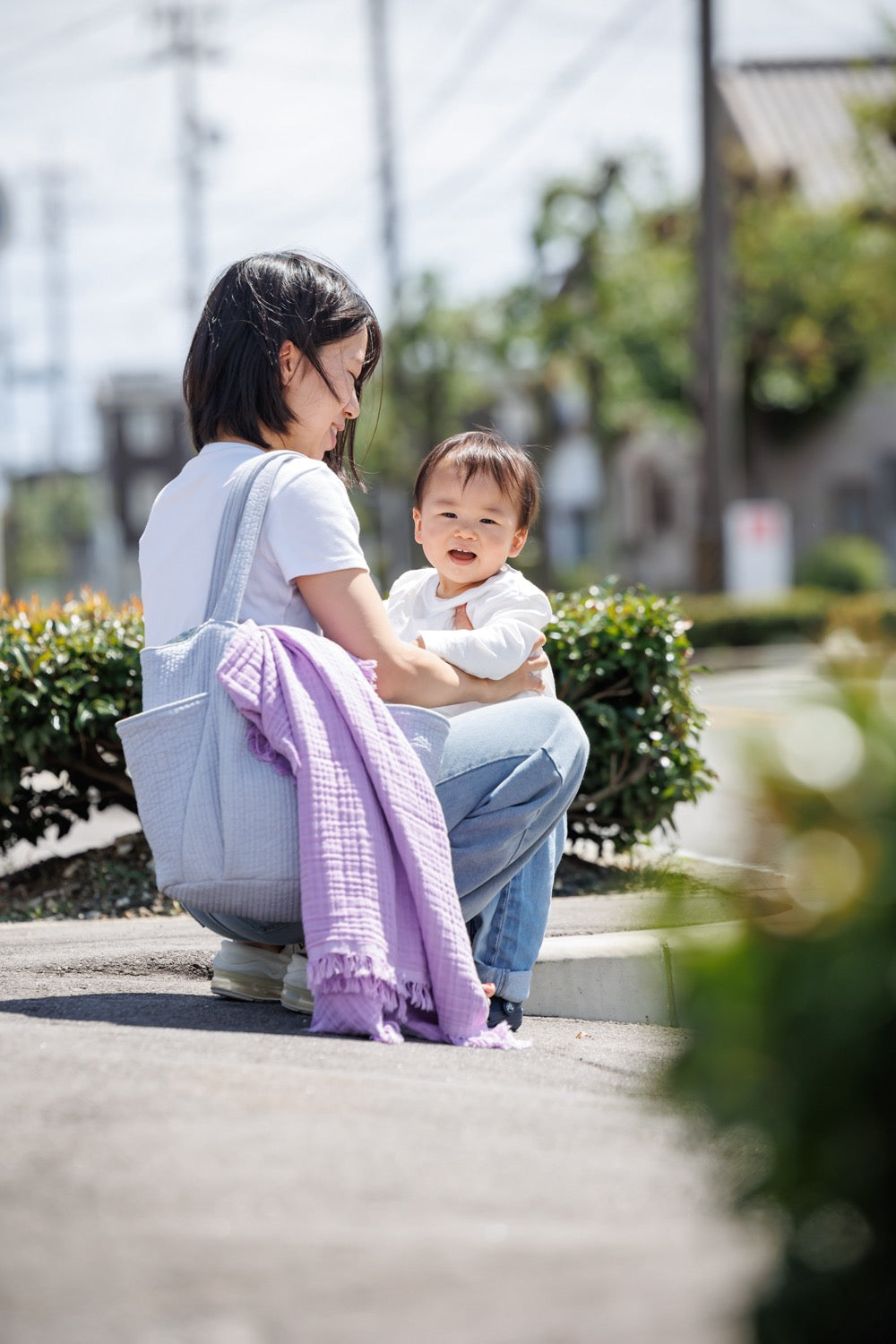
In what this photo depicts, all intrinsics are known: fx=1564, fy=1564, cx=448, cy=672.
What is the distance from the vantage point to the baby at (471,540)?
3604 millimetres

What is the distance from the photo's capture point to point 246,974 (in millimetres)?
3381

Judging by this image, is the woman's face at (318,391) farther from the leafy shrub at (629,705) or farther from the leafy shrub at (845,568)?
the leafy shrub at (845,568)

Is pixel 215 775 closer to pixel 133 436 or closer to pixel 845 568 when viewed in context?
pixel 845 568

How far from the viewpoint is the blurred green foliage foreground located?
53.6 inches

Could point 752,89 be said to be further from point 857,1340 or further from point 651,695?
point 857,1340

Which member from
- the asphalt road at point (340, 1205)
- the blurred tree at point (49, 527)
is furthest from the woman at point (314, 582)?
the blurred tree at point (49, 527)

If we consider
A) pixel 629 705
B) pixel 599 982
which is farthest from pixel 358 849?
pixel 629 705

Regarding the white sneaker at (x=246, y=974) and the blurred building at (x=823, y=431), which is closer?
the white sneaker at (x=246, y=974)

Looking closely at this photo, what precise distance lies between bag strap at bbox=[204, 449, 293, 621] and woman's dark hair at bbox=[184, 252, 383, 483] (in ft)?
0.75

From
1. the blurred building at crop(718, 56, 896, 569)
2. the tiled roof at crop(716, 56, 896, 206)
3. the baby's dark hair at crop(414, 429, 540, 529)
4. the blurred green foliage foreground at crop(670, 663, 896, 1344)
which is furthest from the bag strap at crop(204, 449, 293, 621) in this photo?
the blurred building at crop(718, 56, 896, 569)

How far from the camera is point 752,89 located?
37719mm

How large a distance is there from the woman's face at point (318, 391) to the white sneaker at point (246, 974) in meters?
1.09

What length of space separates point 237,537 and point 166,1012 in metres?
0.97

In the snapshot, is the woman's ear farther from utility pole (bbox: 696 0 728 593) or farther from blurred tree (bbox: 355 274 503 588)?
blurred tree (bbox: 355 274 503 588)
